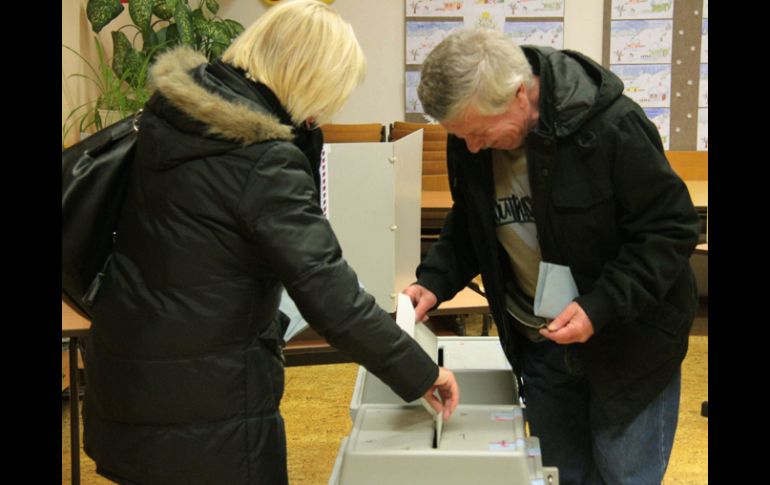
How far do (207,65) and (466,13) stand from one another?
4789 mm

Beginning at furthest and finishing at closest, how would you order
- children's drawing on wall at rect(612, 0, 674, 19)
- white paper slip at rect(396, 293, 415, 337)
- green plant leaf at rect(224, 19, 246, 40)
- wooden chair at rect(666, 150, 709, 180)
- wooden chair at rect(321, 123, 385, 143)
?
children's drawing on wall at rect(612, 0, 674, 19)
green plant leaf at rect(224, 19, 246, 40)
wooden chair at rect(666, 150, 709, 180)
wooden chair at rect(321, 123, 385, 143)
white paper slip at rect(396, 293, 415, 337)

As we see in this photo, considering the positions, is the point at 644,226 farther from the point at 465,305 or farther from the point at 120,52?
the point at 120,52

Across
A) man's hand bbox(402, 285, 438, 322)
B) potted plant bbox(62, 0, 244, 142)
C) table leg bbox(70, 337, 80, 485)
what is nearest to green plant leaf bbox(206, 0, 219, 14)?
potted plant bbox(62, 0, 244, 142)

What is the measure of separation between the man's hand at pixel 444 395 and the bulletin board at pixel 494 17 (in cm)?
460

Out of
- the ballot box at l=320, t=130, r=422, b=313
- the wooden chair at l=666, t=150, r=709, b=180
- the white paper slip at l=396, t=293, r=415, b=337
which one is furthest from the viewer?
the wooden chair at l=666, t=150, r=709, b=180

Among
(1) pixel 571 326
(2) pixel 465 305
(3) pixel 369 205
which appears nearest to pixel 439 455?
(1) pixel 571 326

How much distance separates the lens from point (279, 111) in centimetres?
138

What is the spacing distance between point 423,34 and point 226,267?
4902 millimetres

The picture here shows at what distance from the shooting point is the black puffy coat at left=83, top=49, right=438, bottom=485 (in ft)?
4.30

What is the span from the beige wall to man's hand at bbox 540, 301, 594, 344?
4649 millimetres

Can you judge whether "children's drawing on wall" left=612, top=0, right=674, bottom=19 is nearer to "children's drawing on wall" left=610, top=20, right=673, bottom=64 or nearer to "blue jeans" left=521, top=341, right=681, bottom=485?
"children's drawing on wall" left=610, top=20, right=673, bottom=64

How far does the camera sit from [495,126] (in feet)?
4.93
